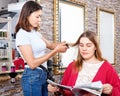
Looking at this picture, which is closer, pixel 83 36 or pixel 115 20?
pixel 83 36

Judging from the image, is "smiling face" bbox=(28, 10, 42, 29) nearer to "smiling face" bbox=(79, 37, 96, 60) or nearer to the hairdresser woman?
the hairdresser woman

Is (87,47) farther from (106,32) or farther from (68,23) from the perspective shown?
(106,32)

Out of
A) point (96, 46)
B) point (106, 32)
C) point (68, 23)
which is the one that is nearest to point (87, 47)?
point (96, 46)

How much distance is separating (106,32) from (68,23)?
3.59 feet

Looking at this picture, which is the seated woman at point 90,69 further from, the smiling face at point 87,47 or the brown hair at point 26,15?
the brown hair at point 26,15

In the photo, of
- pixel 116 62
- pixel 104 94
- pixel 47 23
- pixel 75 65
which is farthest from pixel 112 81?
pixel 116 62

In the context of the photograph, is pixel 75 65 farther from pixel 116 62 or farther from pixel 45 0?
pixel 116 62

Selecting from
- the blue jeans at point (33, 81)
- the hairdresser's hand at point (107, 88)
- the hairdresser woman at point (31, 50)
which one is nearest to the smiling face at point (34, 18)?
the hairdresser woman at point (31, 50)

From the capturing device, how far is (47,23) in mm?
2977

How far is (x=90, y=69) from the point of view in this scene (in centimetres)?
176

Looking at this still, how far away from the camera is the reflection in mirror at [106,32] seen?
4066 mm

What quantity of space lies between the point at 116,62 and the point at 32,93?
280 centimetres

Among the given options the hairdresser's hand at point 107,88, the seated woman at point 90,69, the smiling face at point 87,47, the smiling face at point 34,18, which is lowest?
the hairdresser's hand at point 107,88

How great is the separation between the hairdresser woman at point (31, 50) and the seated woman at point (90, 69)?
11cm
